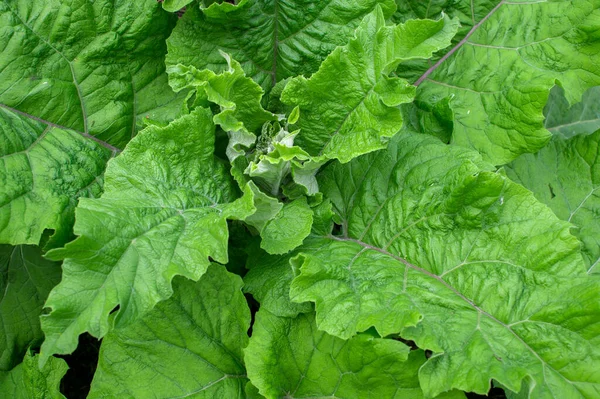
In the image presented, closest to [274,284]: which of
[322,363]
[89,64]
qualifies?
[322,363]

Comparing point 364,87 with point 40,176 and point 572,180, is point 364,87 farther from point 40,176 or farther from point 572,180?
point 40,176

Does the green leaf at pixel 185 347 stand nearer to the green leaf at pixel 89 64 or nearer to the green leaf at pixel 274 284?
the green leaf at pixel 274 284

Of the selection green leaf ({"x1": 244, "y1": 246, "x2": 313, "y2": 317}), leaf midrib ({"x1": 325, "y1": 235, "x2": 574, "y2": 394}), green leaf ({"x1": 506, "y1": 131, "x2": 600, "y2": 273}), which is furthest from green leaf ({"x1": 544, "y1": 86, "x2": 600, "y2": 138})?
green leaf ({"x1": 244, "y1": 246, "x2": 313, "y2": 317})

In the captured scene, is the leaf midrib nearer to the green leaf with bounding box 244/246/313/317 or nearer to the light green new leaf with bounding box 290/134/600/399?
the light green new leaf with bounding box 290/134/600/399

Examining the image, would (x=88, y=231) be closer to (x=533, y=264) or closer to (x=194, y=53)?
(x=194, y=53)

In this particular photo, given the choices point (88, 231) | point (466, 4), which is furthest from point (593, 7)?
point (88, 231)
